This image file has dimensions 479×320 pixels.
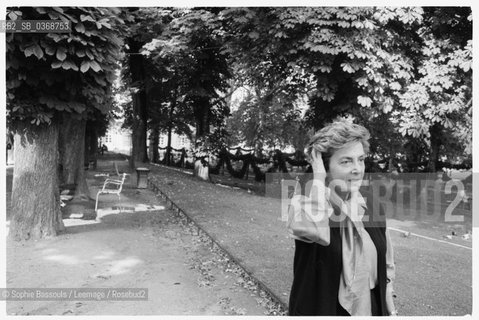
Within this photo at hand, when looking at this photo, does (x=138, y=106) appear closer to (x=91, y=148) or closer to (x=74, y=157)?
(x=91, y=148)

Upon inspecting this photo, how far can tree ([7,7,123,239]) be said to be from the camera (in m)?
5.88

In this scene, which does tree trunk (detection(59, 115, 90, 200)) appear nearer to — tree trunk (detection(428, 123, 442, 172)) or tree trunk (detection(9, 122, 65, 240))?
tree trunk (detection(9, 122, 65, 240))

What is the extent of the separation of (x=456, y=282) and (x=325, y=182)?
14.4 feet

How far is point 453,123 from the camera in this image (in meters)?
9.86

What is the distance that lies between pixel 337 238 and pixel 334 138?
535mm

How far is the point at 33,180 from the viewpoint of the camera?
22.6ft

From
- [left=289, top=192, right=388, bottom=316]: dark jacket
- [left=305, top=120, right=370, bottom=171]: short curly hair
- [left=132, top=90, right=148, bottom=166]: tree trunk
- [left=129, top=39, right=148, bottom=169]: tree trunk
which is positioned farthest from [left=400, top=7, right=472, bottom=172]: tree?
[left=132, top=90, right=148, bottom=166]: tree trunk

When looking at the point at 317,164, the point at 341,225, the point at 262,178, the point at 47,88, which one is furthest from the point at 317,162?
the point at 262,178

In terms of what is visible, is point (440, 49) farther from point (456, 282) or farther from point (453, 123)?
point (456, 282)

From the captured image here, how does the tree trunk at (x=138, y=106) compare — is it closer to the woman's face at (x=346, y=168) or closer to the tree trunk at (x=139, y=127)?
the tree trunk at (x=139, y=127)

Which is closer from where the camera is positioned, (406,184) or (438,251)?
(438,251)

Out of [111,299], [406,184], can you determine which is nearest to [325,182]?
[111,299]

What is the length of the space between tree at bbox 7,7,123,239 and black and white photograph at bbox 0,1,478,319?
1.0 inches

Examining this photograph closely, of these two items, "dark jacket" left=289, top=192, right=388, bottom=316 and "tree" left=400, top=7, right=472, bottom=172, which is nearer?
"dark jacket" left=289, top=192, right=388, bottom=316
